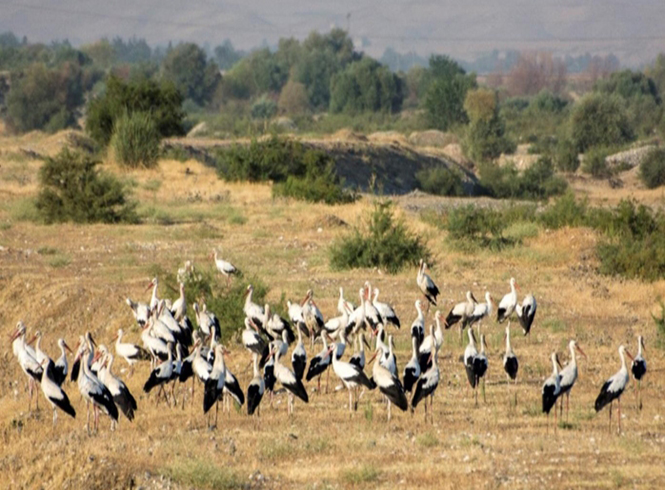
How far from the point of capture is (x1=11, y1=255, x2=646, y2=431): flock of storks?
35.0 feet

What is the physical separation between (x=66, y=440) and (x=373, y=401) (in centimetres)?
305

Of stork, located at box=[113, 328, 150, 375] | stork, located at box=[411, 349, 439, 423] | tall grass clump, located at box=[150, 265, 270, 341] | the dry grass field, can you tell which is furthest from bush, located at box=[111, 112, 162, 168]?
stork, located at box=[411, 349, 439, 423]

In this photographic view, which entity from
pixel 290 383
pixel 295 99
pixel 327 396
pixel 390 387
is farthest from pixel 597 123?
pixel 390 387

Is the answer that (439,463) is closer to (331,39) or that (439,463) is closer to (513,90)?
(331,39)

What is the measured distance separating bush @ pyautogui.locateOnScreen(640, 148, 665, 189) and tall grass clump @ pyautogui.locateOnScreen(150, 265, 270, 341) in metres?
35.0

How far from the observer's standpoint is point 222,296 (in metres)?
15.6

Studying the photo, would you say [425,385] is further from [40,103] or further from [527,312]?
[40,103]

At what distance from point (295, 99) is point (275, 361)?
344ft

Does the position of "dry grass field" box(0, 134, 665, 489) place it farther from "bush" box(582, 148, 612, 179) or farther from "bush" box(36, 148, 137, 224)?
"bush" box(582, 148, 612, 179)

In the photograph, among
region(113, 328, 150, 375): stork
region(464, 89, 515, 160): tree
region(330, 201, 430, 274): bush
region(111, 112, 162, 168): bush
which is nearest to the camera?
region(113, 328, 150, 375): stork

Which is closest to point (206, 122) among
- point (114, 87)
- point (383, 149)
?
point (383, 149)

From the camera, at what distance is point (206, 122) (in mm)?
75188

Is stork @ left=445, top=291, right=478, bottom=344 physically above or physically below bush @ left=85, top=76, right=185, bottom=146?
below

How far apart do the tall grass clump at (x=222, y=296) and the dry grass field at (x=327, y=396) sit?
0.43 meters
